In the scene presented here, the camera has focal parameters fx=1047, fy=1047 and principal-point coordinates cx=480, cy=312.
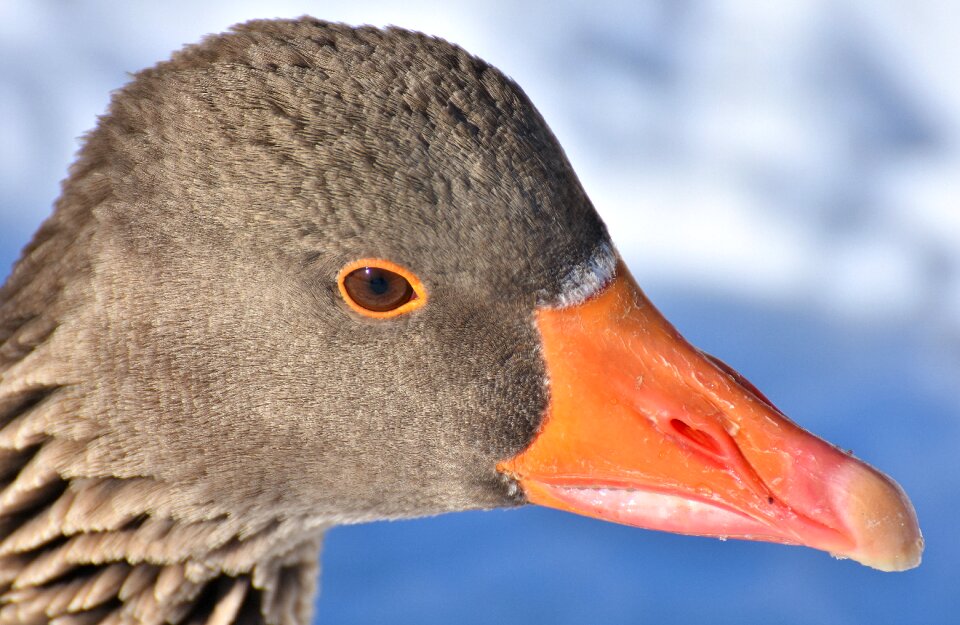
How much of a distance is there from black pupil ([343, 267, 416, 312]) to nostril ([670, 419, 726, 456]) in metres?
0.88

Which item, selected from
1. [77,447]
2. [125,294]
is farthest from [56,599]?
[125,294]

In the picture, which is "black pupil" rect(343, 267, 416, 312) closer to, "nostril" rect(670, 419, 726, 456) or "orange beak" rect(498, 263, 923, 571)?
"orange beak" rect(498, 263, 923, 571)

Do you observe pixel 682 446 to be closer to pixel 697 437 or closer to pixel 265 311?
pixel 697 437

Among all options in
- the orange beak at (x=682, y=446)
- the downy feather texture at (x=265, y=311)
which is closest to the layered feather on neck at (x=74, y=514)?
the downy feather texture at (x=265, y=311)

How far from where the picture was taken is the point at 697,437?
3.14 metres

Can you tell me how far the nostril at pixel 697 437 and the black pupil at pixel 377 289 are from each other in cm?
88

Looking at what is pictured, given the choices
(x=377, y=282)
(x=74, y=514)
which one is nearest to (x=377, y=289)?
(x=377, y=282)

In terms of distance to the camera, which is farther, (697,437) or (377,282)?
(697,437)

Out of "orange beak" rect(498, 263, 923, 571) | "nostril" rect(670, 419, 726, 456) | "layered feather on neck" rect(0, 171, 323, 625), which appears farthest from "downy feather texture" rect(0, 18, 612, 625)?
"nostril" rect(670, 419, 726, 456)

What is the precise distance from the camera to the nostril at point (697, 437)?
3123 mm

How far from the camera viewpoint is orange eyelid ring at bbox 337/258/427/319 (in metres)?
2.95

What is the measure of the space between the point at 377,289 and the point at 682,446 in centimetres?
102

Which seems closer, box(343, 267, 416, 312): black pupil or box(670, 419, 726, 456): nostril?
box(343, 267, 416, 312): black pupil

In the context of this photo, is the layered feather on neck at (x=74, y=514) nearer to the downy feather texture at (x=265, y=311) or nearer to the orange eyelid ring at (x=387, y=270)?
the downy feather texture at (x=265, y=311)
